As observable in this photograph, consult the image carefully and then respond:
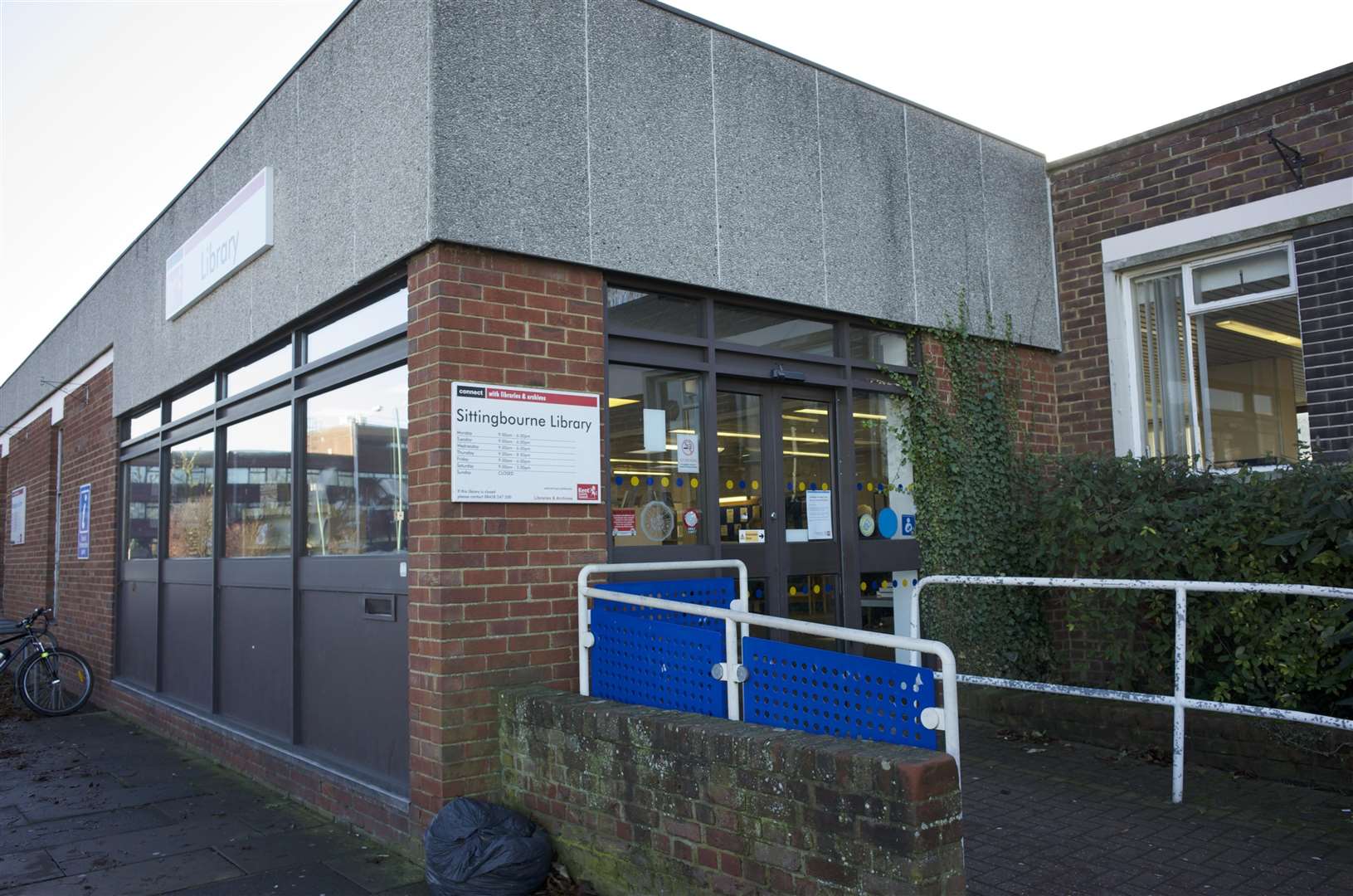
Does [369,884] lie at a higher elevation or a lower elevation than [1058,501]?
lower

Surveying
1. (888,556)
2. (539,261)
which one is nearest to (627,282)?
(539,261)

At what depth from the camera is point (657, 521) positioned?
590cm

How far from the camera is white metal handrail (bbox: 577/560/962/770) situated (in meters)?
3.28

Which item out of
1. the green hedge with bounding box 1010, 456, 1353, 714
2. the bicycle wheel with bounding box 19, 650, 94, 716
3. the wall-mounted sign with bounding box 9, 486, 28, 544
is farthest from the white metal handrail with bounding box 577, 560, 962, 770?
the wall-mounted sign with bounding box 9, 486, 28, 544

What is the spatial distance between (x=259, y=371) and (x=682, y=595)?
4015mm

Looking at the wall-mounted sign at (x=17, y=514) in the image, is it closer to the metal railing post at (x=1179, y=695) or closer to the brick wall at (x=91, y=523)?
the brick wall at (x=91, y=523)

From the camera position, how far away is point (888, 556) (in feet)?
23.5

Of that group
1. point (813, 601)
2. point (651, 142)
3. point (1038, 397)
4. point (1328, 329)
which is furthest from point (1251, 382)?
point (651, 142)

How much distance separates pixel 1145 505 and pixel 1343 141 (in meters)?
3.06

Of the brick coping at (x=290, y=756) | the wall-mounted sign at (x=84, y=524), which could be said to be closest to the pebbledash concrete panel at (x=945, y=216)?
the brick coping at (x=290, y=756)

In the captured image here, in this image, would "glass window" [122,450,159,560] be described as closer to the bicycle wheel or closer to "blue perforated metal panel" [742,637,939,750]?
the bicycle wheel

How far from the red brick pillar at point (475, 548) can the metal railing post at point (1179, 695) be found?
Answer: 3.07 metres

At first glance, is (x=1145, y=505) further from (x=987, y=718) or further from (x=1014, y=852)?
(x=1014, y=852)

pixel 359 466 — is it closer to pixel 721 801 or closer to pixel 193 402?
pixel 721 801
